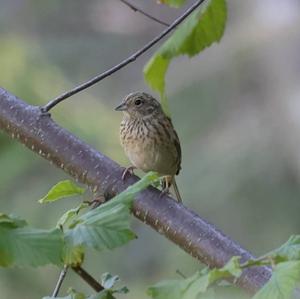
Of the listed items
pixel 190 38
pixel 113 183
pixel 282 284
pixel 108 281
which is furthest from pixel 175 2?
pixel 113 183

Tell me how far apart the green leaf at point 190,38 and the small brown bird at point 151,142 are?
301 centimetres

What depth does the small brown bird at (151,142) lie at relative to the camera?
194 inches

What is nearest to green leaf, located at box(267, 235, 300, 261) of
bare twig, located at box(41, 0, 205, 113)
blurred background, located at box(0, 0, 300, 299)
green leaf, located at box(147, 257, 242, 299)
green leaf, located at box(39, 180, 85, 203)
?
green leaf, located at box(147, 257, 242, 299)

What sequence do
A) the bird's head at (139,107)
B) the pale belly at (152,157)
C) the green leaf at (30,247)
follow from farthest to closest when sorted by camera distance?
the bird's head at (139,107) → the pale belly at (152,157) → the green leaf at (30,247)

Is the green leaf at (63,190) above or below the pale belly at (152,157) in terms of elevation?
below

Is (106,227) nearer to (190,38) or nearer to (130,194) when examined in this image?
(130,194)

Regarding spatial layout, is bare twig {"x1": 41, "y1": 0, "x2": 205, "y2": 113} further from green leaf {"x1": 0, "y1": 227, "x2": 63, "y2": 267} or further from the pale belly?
the pale belly

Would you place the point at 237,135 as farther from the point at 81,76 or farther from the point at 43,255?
the point at 43,255

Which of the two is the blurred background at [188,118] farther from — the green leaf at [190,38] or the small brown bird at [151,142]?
the green leaf at [190,38]

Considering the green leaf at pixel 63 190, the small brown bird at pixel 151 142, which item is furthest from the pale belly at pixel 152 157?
the green leaf at pixel 63 190

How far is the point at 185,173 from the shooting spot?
32.1 feet

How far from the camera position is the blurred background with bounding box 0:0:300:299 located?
25.7 ft

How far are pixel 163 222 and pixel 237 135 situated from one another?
26.2ft

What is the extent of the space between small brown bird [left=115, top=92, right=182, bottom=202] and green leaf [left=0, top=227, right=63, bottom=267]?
2.79 m
